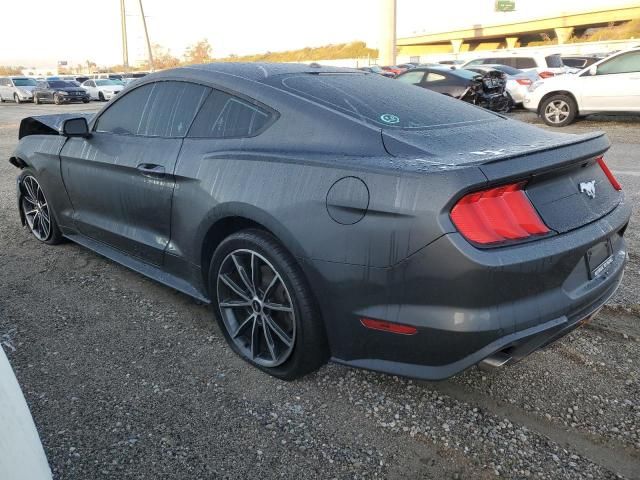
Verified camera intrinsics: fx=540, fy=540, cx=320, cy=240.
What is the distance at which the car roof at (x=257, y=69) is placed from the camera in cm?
300

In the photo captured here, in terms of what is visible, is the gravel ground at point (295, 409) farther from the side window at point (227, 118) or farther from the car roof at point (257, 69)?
the car roof at point (257, 69)

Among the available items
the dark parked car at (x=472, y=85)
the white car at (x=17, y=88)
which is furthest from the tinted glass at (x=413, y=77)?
the white car at (x=17, y=88)

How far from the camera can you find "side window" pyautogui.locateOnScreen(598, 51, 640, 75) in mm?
11062

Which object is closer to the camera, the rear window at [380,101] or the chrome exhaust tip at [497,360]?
the chrome exhaust tip at [497,360]

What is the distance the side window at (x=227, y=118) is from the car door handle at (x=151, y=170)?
0.27m

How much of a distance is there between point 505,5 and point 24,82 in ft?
212

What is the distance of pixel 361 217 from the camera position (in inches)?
84.7

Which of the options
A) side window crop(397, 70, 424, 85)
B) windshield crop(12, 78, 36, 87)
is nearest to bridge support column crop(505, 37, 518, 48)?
windshield crop(12, 78, 36, 87)

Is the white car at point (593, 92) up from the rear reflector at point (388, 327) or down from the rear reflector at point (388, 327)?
up

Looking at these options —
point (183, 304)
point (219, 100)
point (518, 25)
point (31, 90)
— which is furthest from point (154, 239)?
point (518, 25)

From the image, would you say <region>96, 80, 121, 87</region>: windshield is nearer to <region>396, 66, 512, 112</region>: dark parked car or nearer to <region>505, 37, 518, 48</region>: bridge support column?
<region>396, 66, 512, 112</region>: dark parked car

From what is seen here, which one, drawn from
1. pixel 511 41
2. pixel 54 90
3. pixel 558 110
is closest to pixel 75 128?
pixel 558 110

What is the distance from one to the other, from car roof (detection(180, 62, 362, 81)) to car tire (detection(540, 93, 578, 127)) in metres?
10.1

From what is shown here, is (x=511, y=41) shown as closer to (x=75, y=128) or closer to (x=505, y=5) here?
(x=505, y=5)
